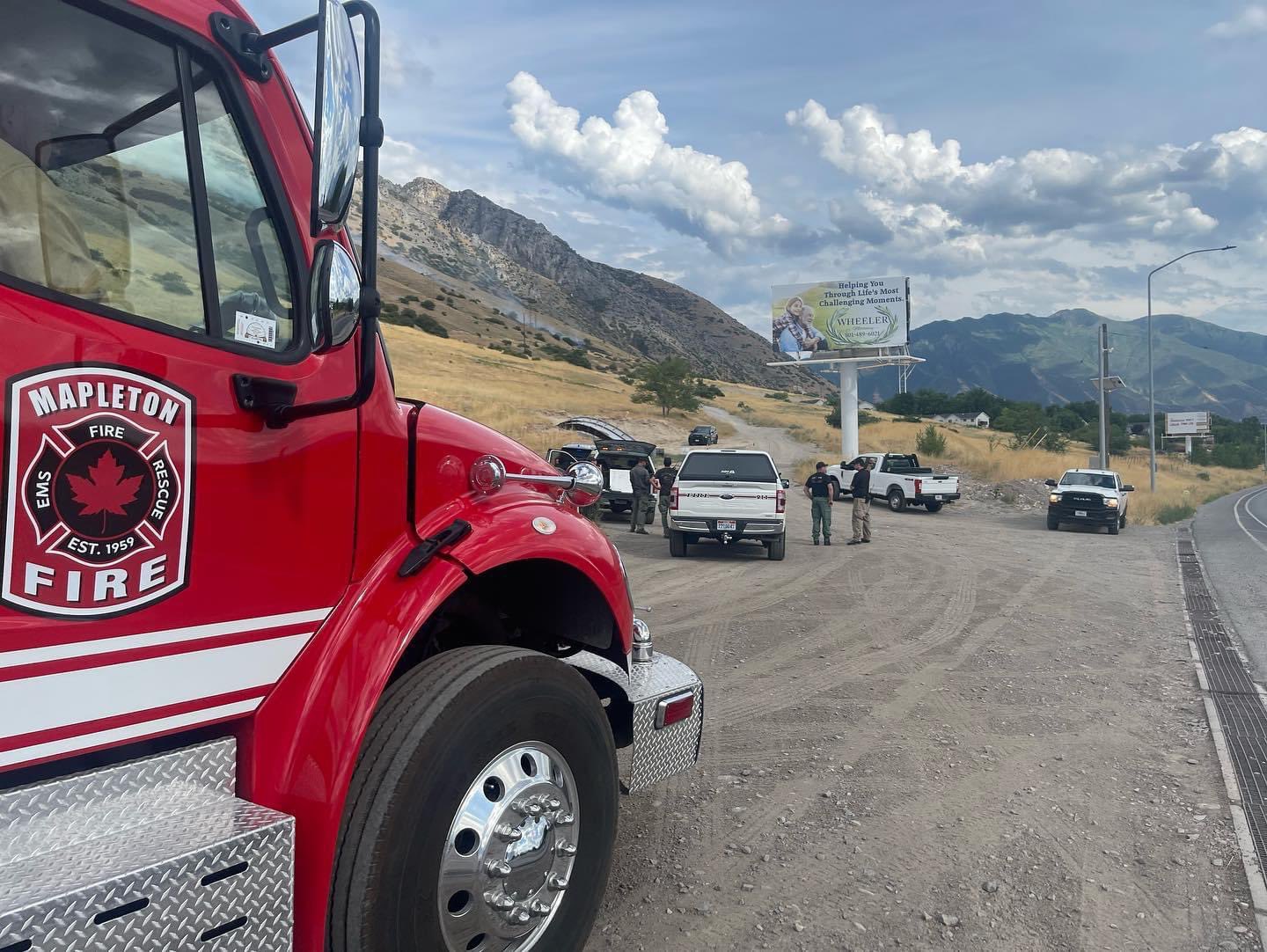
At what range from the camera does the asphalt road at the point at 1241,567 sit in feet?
29.5

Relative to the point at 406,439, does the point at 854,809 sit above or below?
below

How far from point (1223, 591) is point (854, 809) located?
10.2 m

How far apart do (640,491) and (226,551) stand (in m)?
15.9

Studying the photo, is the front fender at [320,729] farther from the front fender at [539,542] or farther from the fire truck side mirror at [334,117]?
the fire truck side mirror at [334,117]

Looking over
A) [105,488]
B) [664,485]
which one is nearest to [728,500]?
[664,485]

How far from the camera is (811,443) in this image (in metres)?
58.5

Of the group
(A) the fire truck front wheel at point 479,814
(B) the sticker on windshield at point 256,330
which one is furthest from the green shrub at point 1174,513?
(B) the sticker on windshield at point 256,330

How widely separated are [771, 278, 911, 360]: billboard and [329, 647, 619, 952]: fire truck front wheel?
43748 mm

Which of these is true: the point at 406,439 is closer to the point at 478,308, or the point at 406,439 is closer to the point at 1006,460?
the point at 1006,460

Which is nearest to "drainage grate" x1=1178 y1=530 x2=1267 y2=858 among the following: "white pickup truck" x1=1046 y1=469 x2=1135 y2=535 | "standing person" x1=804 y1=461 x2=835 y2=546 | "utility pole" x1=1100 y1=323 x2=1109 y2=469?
"standing person" x1=804 y1=461 x2=835 y2=546

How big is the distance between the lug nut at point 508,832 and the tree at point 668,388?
5863cm

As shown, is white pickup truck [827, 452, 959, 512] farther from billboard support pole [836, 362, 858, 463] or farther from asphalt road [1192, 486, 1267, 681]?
billboard support pole [836, 362, 858, 463]

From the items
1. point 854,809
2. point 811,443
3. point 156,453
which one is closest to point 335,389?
point 156,453

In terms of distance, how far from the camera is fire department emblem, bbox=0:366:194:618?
1562 millimetres
